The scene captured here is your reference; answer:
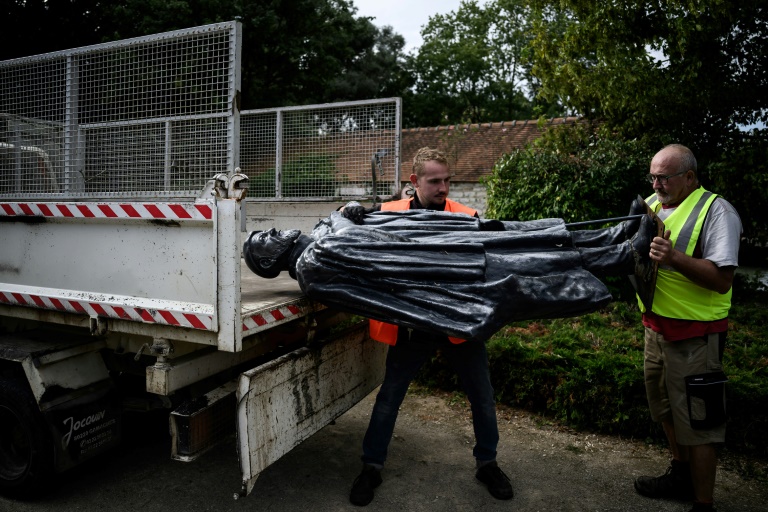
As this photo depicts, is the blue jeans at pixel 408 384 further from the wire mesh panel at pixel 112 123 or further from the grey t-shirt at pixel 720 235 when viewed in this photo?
the wire mesh panel at pixel 112 123

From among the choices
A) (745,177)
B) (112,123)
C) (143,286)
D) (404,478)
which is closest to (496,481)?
(404,478)

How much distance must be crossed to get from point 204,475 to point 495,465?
178cm

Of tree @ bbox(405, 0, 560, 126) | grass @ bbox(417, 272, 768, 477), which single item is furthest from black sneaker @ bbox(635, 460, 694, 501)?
tree @ bbox(405, 0, 560, 126)

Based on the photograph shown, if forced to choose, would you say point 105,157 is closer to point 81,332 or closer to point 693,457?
point 81,332

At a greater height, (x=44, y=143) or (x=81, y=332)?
(x=44, y=143)

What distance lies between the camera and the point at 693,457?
10.0ft

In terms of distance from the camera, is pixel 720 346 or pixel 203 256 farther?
pixel 720 346

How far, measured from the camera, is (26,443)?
3.40 m

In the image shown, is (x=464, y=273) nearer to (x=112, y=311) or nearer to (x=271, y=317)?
(x=271, y=317)

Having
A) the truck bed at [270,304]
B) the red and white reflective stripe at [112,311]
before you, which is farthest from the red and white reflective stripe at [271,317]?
the red and white reflective stripe at [112,311]

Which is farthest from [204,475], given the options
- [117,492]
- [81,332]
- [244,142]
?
[244,142]

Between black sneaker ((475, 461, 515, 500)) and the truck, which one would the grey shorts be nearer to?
black sneaker ((475, 461, 515, 500))

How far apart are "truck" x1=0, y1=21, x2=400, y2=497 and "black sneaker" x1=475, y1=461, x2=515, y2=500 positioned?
888 millimetres

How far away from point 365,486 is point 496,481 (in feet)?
2.50
